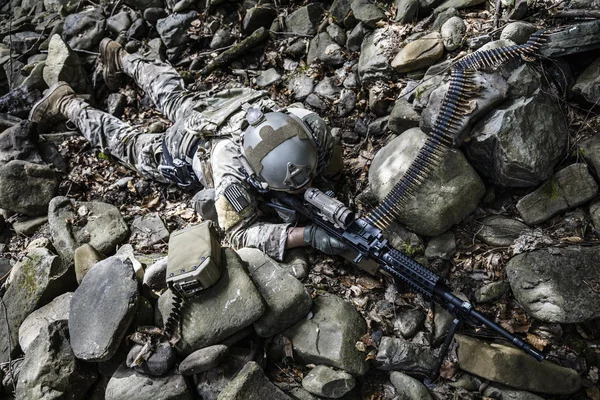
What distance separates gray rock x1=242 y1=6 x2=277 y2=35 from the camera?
755 centimetres

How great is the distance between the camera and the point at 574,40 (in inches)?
169

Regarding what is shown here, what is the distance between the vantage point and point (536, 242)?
13.7ft

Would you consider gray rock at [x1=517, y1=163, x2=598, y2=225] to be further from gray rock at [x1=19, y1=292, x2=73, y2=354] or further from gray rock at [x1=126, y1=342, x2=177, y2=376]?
gray rock at [x1=19, y1=292, x2=73, y2=354]

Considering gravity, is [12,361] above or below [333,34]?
below

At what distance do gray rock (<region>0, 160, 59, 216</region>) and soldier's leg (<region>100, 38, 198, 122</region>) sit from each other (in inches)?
76.4

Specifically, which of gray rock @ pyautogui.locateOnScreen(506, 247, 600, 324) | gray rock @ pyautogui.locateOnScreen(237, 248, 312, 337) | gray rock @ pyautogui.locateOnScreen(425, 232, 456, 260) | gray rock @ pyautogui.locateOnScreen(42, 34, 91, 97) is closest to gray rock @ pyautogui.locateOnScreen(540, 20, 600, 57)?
gray rock @ pyautogui.locateOnScreen(506, 247, 600, 324)

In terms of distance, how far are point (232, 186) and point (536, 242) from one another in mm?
3042

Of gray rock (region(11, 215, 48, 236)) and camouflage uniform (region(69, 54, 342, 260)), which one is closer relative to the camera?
camouflage uniform (region(69, 54, 342, 260))

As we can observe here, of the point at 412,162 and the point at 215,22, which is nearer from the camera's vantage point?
the point at 412,162

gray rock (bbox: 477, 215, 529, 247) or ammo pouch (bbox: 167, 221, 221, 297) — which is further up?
ammo pouch (bbox: 167, 221, 221, 297)

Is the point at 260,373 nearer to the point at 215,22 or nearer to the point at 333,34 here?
the point at 333,34

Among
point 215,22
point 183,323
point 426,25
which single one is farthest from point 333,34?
point 183,323

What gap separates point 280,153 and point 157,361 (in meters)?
2.30

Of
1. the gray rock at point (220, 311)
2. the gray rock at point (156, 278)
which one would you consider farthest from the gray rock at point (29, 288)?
the gray rock at point (220, 311)
